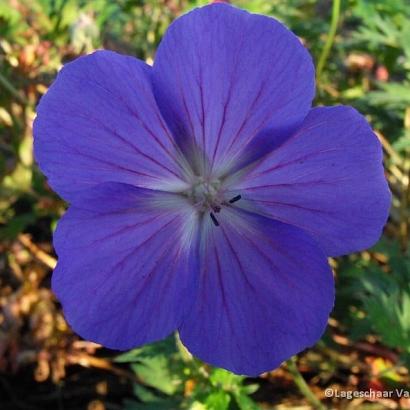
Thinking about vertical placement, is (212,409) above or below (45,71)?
below

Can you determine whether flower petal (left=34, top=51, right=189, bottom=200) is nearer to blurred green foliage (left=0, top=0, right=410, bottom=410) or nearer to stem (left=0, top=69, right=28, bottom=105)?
blurred green foliage (left=0, top=0, right=410, bottom=410)

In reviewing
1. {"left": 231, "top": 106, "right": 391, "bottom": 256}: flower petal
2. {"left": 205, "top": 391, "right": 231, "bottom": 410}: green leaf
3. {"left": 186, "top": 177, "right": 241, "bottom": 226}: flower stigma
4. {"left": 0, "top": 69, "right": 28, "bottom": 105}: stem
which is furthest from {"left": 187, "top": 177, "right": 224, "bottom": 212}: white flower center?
{"left": 0, "top": 69, "right": 28, "bottom": 105}: stem

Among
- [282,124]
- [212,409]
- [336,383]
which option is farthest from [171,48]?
[336,383]

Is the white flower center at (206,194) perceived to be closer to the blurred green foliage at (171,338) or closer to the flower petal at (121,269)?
the flower petal at (121,269)

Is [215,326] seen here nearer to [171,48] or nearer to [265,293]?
[265,293]

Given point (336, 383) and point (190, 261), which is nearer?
point (190, 261)

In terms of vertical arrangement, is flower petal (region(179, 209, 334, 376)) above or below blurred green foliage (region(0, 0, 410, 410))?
above
